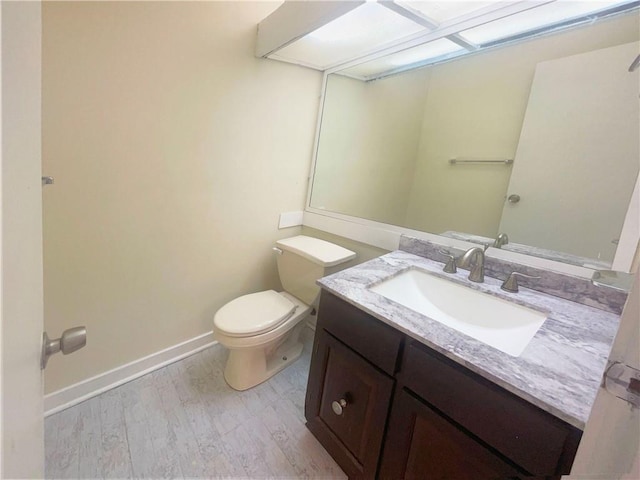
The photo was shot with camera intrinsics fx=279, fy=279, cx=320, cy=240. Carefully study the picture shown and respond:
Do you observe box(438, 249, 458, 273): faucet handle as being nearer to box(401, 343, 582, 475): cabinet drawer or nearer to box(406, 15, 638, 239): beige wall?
box(406, 15, 638, 239): beige wall

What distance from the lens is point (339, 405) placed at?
3.51ft

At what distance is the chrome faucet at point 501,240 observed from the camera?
1.25 m

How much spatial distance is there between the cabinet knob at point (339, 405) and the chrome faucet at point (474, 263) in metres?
0.70

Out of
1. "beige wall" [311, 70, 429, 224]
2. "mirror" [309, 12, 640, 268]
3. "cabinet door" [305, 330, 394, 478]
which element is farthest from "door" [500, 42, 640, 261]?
"cabinet door" [305, 330, 394, 478]

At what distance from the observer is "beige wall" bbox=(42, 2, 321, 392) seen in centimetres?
110

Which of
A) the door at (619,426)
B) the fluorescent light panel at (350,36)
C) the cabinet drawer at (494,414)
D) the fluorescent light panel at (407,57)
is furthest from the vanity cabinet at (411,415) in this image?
the fluorescent light panel at (407,57)

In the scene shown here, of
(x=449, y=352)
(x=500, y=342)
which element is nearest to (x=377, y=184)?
(x=500, y=342)

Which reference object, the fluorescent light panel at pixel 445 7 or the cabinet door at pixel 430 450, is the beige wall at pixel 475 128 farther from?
the cabinet door at pixel 430 450

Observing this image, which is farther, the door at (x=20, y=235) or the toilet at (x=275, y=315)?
the toilet at (x=275, y=315)

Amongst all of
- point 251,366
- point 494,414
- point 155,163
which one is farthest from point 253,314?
point 494,414

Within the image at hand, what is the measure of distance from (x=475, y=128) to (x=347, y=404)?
4.70ft

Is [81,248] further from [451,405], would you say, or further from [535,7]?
[535,7]

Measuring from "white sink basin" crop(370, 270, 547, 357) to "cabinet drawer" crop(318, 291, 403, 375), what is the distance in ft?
0.49

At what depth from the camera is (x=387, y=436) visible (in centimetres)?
90
